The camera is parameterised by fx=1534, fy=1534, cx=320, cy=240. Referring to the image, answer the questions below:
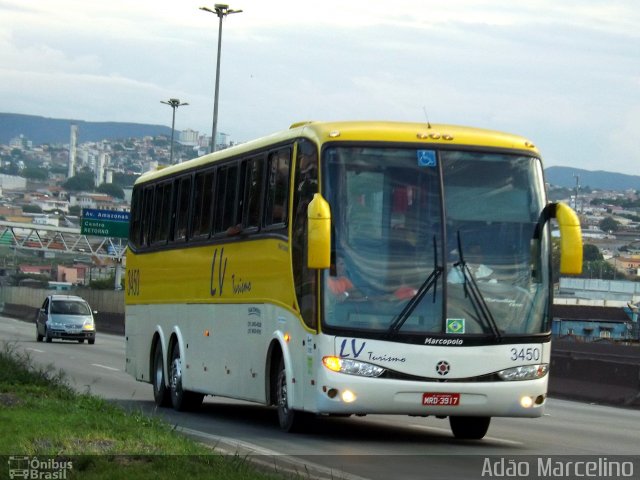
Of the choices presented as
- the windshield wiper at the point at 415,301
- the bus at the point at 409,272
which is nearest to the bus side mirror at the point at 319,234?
the bus at the point at 409,272

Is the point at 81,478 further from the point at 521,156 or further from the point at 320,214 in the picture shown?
the point at 521,156

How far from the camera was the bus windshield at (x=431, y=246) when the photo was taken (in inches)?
600

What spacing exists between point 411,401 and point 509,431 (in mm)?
3603

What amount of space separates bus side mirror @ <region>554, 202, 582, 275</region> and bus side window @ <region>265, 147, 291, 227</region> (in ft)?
10.2

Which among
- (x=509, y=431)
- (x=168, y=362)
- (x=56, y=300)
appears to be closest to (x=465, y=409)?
(x=509, y=431)

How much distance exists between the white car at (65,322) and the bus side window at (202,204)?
31034 millimetres

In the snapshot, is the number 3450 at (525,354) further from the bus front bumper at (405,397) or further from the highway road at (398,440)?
the highway road at (398,440)

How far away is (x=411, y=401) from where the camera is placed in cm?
1512

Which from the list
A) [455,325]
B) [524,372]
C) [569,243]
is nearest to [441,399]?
[455,325]

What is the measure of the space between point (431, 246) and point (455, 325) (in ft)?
2.72

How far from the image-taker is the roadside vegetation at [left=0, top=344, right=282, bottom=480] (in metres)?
11.1

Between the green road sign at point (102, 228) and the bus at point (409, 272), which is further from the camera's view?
the green road sign at point (102, 228)

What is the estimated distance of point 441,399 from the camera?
1515 cm

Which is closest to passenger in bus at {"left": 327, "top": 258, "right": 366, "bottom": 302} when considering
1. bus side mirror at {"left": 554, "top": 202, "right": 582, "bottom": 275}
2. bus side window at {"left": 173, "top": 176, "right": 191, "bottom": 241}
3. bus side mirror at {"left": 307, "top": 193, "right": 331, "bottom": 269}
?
bus side mirror at {"left": 307, "top": 193, "right": 331, "bottom": 269}
